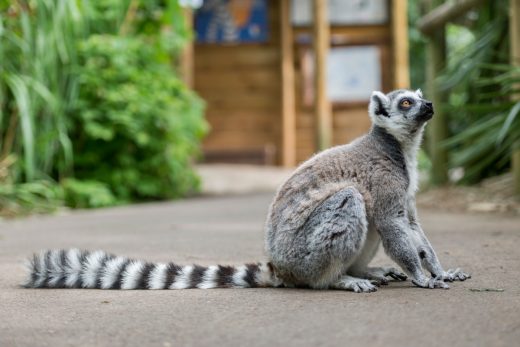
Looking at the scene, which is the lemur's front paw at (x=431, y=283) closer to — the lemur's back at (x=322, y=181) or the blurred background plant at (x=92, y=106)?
the lemur's back at (x=322, y=181)

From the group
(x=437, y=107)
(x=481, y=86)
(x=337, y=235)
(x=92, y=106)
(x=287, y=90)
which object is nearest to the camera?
(x=337, y=235)

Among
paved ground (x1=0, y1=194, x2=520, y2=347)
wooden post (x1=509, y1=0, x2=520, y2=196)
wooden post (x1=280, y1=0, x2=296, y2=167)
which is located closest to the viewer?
paved ground (x1=0, y1=194, x2=520, y2=347)

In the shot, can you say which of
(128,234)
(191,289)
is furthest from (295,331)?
(128,234)

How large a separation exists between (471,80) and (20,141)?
561 cm

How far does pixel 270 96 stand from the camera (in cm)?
1527

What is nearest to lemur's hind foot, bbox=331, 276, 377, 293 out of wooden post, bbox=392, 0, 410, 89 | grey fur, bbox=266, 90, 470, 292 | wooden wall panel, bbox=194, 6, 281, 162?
grey fur, bbox=266, 90, 470, 292

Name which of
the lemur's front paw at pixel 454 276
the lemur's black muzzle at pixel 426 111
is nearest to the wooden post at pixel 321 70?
the lemur's black muzzle at pixel 426 111

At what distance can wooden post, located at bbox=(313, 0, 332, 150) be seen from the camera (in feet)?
41.8

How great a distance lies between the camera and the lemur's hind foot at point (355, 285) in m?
3.55

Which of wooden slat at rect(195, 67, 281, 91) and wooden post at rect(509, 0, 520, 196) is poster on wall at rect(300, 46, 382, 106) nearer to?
wooden slat at rect(195, 67, 281, 91)

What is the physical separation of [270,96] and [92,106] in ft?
18.7

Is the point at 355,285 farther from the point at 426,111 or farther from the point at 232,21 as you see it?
the point at 232,21

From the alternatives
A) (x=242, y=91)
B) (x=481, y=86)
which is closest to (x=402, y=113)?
(x=481, y=86)

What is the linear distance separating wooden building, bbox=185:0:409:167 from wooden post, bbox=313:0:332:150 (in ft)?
3.40
